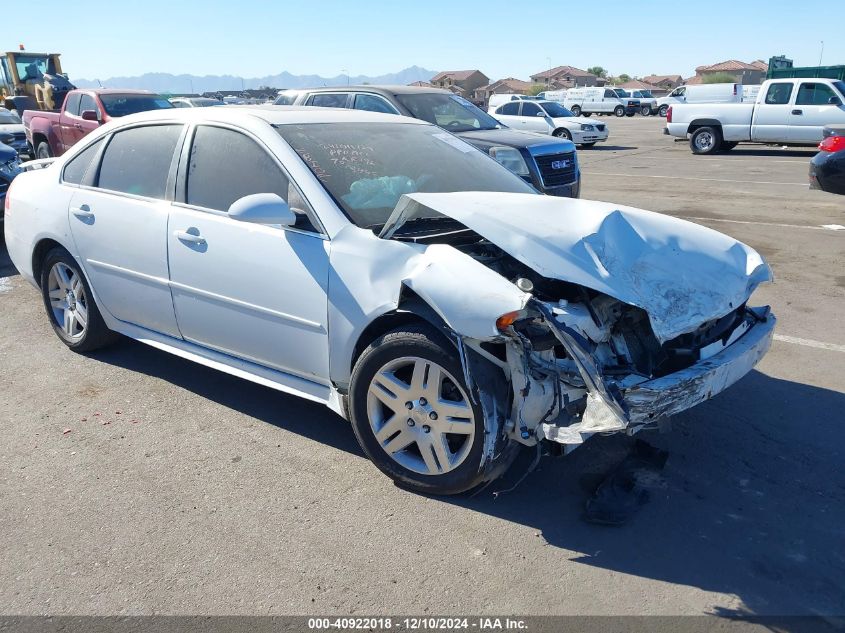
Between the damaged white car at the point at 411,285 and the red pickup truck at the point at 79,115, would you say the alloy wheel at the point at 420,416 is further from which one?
the red pickup truck at the point at 79,115

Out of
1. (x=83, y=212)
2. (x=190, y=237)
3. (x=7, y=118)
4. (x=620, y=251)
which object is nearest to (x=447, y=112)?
(x=83, y=212)

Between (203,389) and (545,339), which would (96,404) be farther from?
(545,339)

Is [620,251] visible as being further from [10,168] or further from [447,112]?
[10,168]

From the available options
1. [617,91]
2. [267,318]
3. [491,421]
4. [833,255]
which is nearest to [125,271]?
[267,318]

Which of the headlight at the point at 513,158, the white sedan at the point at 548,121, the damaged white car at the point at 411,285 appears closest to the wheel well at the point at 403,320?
the damaged white car at the point at 411,285

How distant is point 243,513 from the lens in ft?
11.1

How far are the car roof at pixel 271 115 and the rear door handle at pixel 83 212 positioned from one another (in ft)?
2.07

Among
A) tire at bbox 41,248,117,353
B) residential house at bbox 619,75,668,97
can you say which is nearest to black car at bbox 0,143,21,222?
tire at bbox 41,248,117,353

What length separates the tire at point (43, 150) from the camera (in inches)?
594

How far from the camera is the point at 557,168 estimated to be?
9914 millimetres

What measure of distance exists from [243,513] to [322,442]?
2.42 feet

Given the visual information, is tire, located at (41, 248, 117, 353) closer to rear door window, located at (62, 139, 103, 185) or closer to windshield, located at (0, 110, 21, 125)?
rear door window, located at (62, 139, 103, 185)

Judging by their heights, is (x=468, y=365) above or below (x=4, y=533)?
above

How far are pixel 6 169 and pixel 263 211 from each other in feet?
24.2
